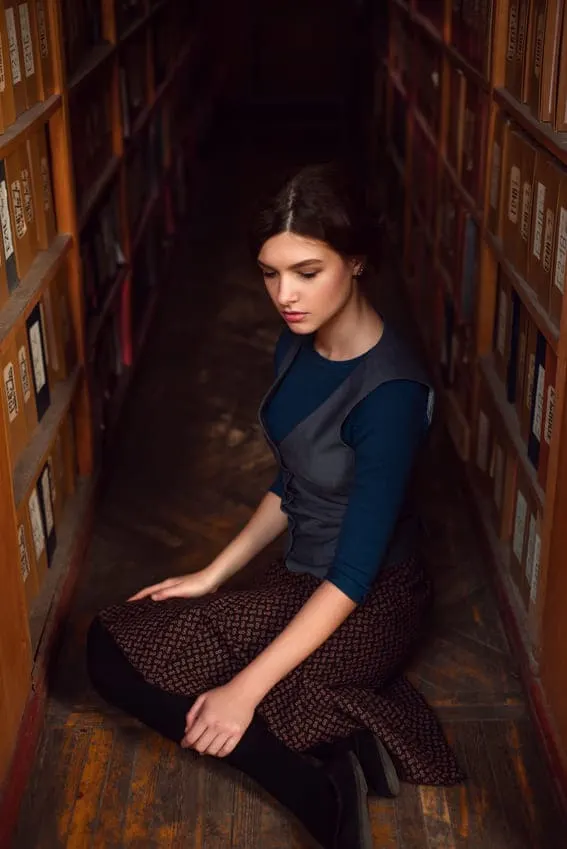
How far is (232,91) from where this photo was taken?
7500mm

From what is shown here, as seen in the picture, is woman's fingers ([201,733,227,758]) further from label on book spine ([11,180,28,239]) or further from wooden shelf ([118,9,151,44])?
wooden shelf ([118,9,151,44])

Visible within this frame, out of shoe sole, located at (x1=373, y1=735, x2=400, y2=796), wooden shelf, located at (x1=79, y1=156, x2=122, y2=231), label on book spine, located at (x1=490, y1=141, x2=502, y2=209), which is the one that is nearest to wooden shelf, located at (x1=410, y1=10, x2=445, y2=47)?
label on book spine, located at (x1=490, y1=141, x2=502, y2=209)

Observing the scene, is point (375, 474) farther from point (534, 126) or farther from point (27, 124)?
point (27, 124)

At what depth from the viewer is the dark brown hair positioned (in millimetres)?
1703

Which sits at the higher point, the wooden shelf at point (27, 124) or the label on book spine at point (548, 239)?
the wooden shelf at point (27, 124)

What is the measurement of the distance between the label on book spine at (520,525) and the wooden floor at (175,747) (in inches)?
6.5

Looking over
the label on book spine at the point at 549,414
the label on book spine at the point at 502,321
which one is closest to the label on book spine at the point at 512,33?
the label on book spine at the point at 502,321

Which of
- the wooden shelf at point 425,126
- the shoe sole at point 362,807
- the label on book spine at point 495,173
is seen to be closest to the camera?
the shoe sole at point 362,807

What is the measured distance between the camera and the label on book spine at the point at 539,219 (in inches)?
82.7

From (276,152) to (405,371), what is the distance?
16.7ft

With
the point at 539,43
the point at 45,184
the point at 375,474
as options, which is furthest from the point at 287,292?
the point at 45,184

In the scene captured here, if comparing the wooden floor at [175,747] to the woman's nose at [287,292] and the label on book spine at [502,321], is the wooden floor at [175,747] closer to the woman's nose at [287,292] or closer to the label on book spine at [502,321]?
the label on book spine at [502,321]

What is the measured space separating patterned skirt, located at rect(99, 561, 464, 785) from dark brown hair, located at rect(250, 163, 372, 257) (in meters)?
0.60

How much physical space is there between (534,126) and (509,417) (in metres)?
0.63
